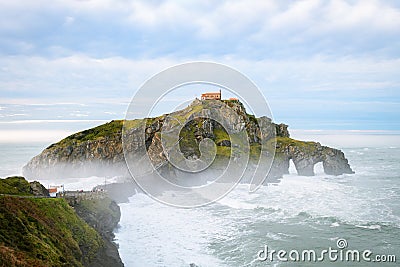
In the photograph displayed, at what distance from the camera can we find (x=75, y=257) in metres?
22.9

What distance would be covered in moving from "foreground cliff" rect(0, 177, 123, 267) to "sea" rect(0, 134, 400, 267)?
3.91 meters

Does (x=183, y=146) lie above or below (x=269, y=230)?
above

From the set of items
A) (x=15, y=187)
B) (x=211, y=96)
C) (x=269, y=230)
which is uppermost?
(x=211, y=96)

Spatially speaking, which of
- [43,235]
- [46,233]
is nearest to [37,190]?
[46,233]

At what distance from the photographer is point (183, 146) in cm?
8225

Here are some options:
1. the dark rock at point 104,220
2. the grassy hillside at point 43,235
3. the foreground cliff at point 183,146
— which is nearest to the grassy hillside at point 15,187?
the grassy hillside at point 43,235

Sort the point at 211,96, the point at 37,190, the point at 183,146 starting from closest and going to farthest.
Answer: the point at 37,190
the point at 183,146
the point at 211,96

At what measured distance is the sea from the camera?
102 ft

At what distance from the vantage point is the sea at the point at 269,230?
31.2 meters

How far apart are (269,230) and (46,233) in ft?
84.9

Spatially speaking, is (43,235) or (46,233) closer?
(43,235)

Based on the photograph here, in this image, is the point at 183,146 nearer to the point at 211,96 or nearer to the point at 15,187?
the point at 211,96

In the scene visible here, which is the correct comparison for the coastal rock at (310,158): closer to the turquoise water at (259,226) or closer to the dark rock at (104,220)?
the turquoise water at (259,226)

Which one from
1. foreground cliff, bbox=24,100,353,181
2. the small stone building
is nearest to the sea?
foreground cliff, bbox=24,100,353,181
